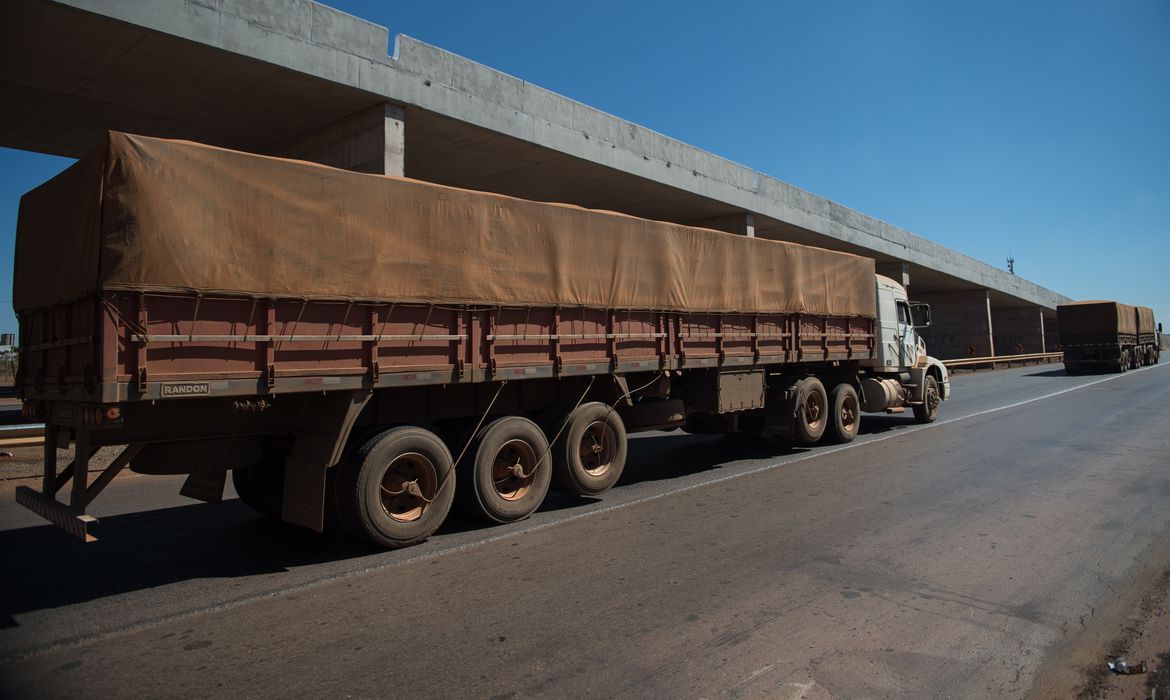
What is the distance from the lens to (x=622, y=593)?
466cm

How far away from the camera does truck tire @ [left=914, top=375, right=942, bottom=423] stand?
1420 cm

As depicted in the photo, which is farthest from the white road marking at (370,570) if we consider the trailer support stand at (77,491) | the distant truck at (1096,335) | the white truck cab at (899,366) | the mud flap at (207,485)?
the distant truck at (1096,335)

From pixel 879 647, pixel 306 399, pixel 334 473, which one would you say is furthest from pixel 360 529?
pixel 879 647

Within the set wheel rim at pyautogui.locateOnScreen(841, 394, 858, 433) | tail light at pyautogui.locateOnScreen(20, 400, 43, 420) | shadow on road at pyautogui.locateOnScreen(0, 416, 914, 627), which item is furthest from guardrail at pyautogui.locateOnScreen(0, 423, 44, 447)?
wheel rim at pyautogui.locateOnScreen(841, 394, 858, 433)

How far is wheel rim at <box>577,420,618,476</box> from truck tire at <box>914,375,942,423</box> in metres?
9.15

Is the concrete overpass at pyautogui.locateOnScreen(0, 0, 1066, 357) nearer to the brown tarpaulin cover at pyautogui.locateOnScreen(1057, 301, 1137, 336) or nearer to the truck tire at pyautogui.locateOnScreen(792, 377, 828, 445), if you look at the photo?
the truck tire at pyautogui.locateOnScreen(792, 377, 828, 445)

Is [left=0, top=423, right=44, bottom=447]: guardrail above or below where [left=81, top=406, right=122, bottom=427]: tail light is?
below

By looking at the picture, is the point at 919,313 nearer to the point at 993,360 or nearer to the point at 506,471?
the point at 506,471

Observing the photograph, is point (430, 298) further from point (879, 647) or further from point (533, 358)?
point (879, 647)

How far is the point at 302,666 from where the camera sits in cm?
366

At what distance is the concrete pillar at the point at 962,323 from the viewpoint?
4512 centimetres

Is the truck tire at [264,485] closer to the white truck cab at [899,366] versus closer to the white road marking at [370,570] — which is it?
the white road marking at [370,570]

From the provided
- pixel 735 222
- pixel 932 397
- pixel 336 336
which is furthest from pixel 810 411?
pixel 735 222

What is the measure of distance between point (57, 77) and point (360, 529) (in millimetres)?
10913
